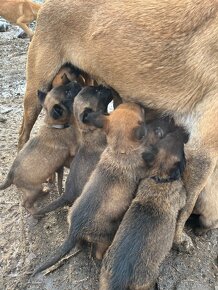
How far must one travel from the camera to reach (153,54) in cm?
351

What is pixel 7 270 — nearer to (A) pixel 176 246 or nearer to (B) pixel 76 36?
(A) pixel 176 246

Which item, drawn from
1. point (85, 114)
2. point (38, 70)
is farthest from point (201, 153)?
point (38, 70)

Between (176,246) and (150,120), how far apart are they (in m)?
0.95

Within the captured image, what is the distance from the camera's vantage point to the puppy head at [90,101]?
354cm

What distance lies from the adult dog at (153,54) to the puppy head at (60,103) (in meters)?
0.24

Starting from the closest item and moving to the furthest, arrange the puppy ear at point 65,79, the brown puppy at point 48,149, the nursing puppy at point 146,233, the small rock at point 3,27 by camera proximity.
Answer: the nursing puppy at point 146,233 → the brown puppy at point 48,149 → the puppy ear at point 65,79 → the small rock at point 3,27

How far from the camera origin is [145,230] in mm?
2893

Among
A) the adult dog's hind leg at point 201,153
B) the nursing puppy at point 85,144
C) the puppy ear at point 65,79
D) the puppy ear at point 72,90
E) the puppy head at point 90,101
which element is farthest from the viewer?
the puppy ear at point 65,79

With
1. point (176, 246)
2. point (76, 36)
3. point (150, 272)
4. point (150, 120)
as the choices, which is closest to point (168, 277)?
point (176, 246)

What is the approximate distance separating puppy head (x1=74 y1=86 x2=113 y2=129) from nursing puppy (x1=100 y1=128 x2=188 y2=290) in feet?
2.12

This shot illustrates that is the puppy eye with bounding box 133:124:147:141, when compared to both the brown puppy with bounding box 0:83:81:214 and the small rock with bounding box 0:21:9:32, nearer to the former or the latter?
the brown puppy with bounding box 0:83:81:214

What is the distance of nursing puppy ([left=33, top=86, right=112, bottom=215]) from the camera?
3438mm

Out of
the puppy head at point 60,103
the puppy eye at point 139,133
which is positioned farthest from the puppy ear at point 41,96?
the puppy eye at point 139,133

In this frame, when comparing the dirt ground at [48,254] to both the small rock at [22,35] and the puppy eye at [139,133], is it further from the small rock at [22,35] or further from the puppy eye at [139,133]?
the small rock at [22,35]
